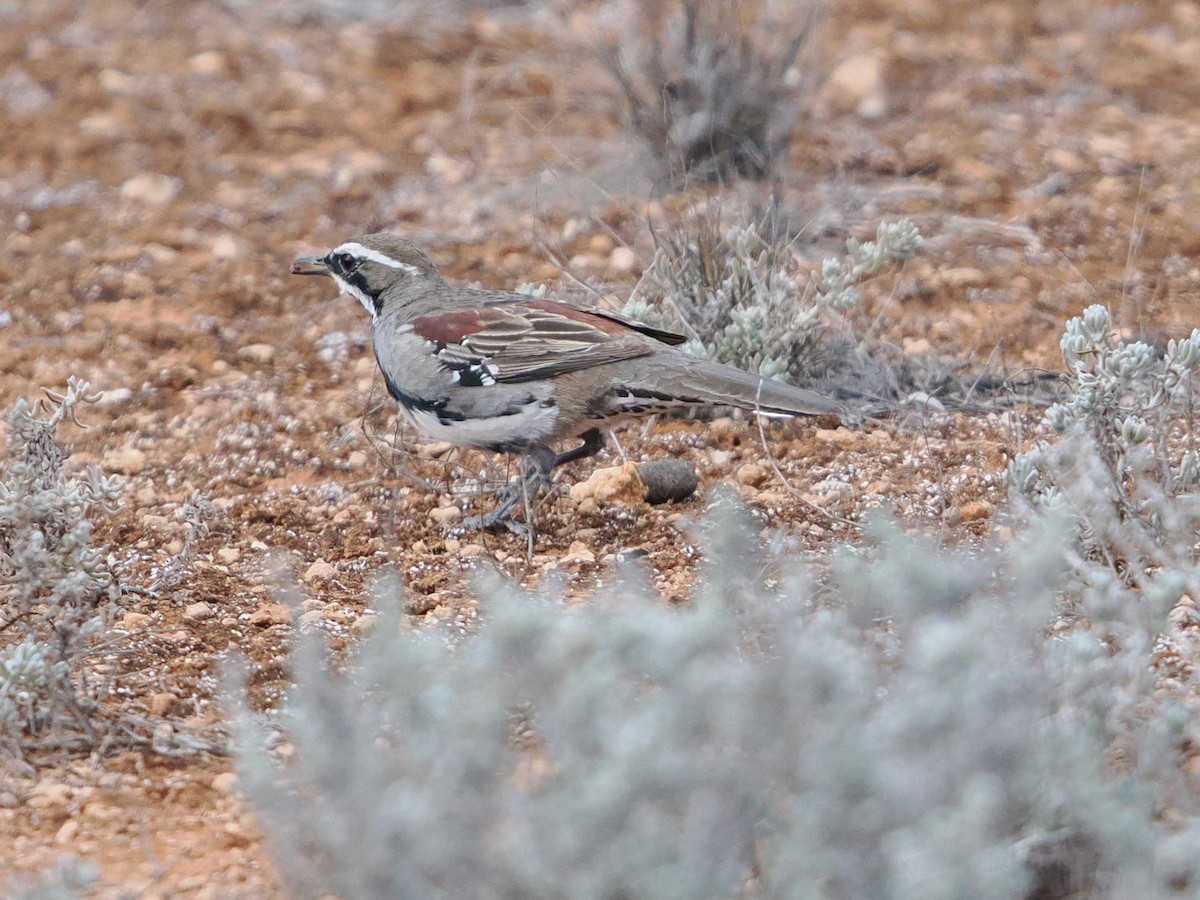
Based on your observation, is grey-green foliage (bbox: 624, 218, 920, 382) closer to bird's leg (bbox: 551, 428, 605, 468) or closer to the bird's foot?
bird's leg (bbox: 551, 428, 605, 468)

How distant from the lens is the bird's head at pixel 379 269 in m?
6.55

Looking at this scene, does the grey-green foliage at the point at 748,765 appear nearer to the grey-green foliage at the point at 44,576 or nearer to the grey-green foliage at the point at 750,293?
the grey-green foliage at the point at 44,576

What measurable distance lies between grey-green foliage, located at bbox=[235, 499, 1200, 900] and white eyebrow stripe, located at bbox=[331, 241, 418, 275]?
10.7 ft

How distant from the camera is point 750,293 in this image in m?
6.64

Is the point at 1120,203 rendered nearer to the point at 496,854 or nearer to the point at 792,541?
the point at 792,541

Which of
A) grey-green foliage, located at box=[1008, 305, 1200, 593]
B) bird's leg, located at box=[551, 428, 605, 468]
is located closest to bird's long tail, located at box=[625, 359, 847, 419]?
bird's leg, located at box=[551, 428, 605, 468]

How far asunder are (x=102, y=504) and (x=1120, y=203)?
557 cm

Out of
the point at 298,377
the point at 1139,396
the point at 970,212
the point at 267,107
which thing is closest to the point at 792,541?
the point at 1139,396

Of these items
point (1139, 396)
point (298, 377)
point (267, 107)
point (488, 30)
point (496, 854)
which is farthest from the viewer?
point (488, 30)

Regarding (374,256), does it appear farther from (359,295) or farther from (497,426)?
(497,426)

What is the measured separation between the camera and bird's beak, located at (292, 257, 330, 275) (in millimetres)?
6703

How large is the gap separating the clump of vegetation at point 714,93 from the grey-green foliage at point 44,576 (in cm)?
434

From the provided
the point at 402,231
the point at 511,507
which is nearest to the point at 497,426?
the point at 511,507

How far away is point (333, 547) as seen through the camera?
5809 mm
